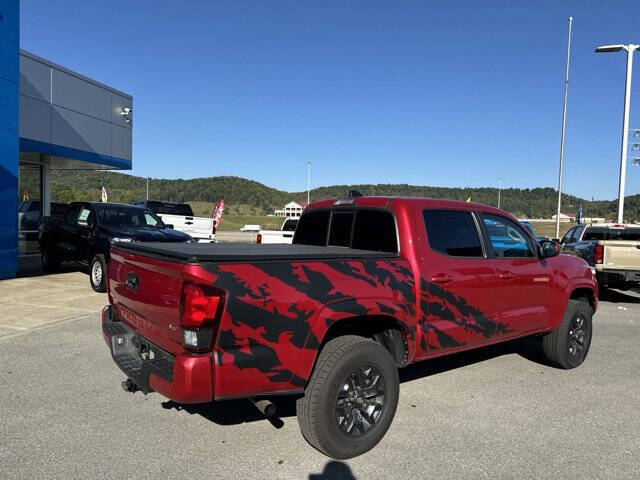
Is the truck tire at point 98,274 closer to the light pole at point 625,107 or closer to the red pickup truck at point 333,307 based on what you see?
the red pickup truck at point 333,307

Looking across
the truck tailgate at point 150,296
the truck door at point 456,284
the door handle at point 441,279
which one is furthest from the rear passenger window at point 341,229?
the truck tailgate at point 150,296

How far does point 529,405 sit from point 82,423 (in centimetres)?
384

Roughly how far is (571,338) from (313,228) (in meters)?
3.26

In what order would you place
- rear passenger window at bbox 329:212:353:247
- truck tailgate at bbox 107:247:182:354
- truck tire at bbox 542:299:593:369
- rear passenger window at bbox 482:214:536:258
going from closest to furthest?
truck tailgate at bbox 107:247:182:354 < rear passenger window at bbox 329:212:353:247 < rear passenger window at bbox 482:214:536:258 < truck tire at bbox 542:299:593:369

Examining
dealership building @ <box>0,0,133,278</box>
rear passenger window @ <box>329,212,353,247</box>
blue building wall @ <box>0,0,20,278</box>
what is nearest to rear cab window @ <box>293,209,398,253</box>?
rear passenger window @ <box>329,212,353,247</box>

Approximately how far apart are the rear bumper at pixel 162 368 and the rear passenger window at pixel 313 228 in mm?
1989

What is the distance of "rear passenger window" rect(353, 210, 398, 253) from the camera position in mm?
4199

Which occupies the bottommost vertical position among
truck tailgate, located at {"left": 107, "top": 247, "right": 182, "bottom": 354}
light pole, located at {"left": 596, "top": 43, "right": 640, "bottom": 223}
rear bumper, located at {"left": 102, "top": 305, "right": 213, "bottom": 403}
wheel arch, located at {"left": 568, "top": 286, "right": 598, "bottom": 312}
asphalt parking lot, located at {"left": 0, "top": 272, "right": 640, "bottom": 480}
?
asphalt parking lot, located at {"left": 0, "top": 272, "right": 640, "bottom": 480}

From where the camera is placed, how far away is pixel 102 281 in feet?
31.6

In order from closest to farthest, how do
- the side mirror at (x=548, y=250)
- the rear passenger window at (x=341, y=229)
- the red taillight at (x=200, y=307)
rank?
1. the red taillight at (x=200, y=307)
2. the rear passenger window at (x=341, y=229)
3. the side mirror at (x=548, y=250)

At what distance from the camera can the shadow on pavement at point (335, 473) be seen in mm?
3267

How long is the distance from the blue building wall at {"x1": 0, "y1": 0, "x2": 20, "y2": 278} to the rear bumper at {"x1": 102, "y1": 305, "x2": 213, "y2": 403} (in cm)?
892

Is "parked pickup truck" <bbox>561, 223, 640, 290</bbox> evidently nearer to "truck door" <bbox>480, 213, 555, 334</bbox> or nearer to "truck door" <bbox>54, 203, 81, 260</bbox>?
"truck door" <bbox>480, 213, 555, 334</bbox>

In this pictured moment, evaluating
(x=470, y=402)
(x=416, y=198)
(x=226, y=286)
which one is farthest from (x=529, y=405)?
(x=226, y=286)
